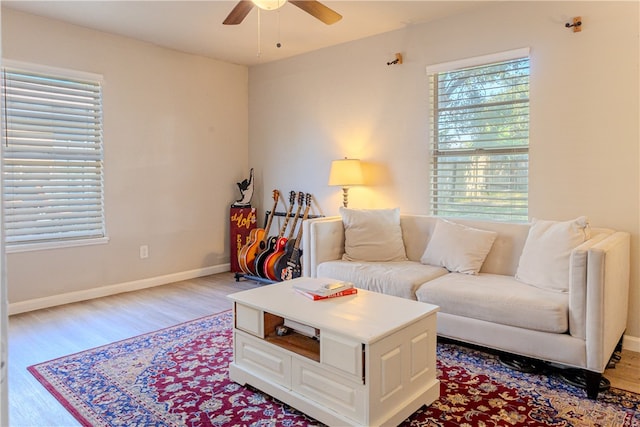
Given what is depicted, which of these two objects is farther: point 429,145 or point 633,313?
point 429,145

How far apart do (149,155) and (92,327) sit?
1891 mm

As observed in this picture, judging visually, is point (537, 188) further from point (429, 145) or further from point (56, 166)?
point (56, 166)

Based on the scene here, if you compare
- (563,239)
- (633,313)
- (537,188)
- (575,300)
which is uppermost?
(537,188)

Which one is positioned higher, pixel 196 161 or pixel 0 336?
pixel 196 161

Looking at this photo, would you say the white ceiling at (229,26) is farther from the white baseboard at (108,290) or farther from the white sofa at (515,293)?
the white baseboard at (108,290)

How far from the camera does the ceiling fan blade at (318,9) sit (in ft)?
8.41

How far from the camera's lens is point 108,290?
4297mm

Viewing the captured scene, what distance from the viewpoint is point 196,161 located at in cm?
500

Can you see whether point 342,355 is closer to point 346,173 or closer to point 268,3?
point 268,3

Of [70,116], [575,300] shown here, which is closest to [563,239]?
[575,300]

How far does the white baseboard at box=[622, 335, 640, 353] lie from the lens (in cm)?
291

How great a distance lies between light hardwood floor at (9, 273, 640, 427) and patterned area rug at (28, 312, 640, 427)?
0.33 ft

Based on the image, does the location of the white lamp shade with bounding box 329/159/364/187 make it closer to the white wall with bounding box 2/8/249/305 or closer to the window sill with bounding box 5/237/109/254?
the white wall with bounding box 2/8/249/305

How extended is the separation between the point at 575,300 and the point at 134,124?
Answer: 405cm
